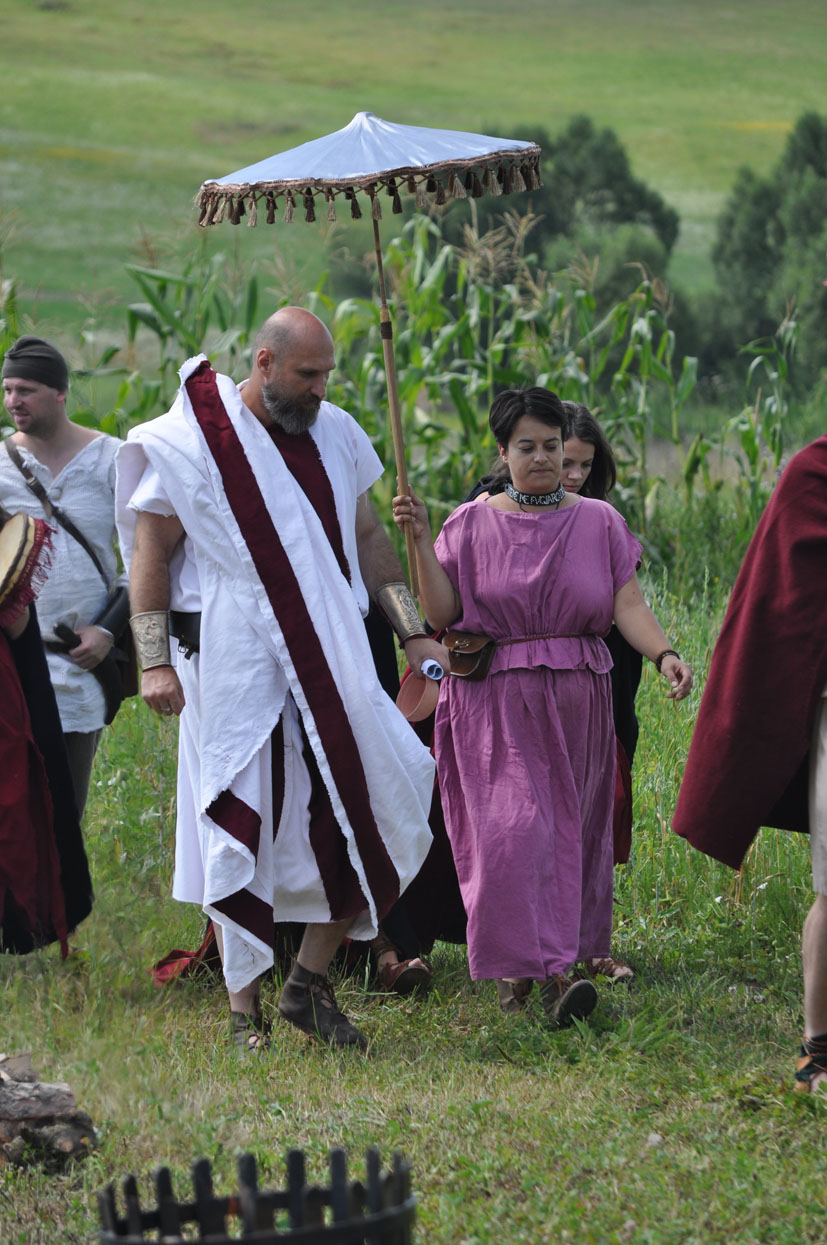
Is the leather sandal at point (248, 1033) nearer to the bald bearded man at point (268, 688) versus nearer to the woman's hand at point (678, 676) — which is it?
the bald bearded man at point (268, 688)

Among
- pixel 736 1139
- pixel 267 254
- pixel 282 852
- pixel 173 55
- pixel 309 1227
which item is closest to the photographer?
pixel 309 1227

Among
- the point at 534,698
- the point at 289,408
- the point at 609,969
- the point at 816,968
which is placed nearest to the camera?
the point at 816,968

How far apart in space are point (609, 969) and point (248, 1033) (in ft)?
4.42

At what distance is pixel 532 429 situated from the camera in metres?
4.86

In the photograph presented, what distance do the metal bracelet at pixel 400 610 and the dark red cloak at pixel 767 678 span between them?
40.6 inches

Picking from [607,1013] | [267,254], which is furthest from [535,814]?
[267,254]

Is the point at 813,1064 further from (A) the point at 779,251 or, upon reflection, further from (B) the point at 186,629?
(A) the point at 779,251

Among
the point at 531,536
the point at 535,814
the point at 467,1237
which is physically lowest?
the point at 467,1237

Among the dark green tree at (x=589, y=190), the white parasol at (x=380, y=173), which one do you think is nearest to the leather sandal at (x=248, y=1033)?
the white parasol at (x=380, y=173)

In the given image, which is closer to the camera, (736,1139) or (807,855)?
(736,1139)

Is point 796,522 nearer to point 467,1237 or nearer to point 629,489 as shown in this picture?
point 467,1237

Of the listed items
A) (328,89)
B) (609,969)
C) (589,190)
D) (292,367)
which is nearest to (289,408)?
(292,367)

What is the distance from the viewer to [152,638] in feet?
14.9

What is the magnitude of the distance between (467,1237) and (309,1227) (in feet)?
3.45
